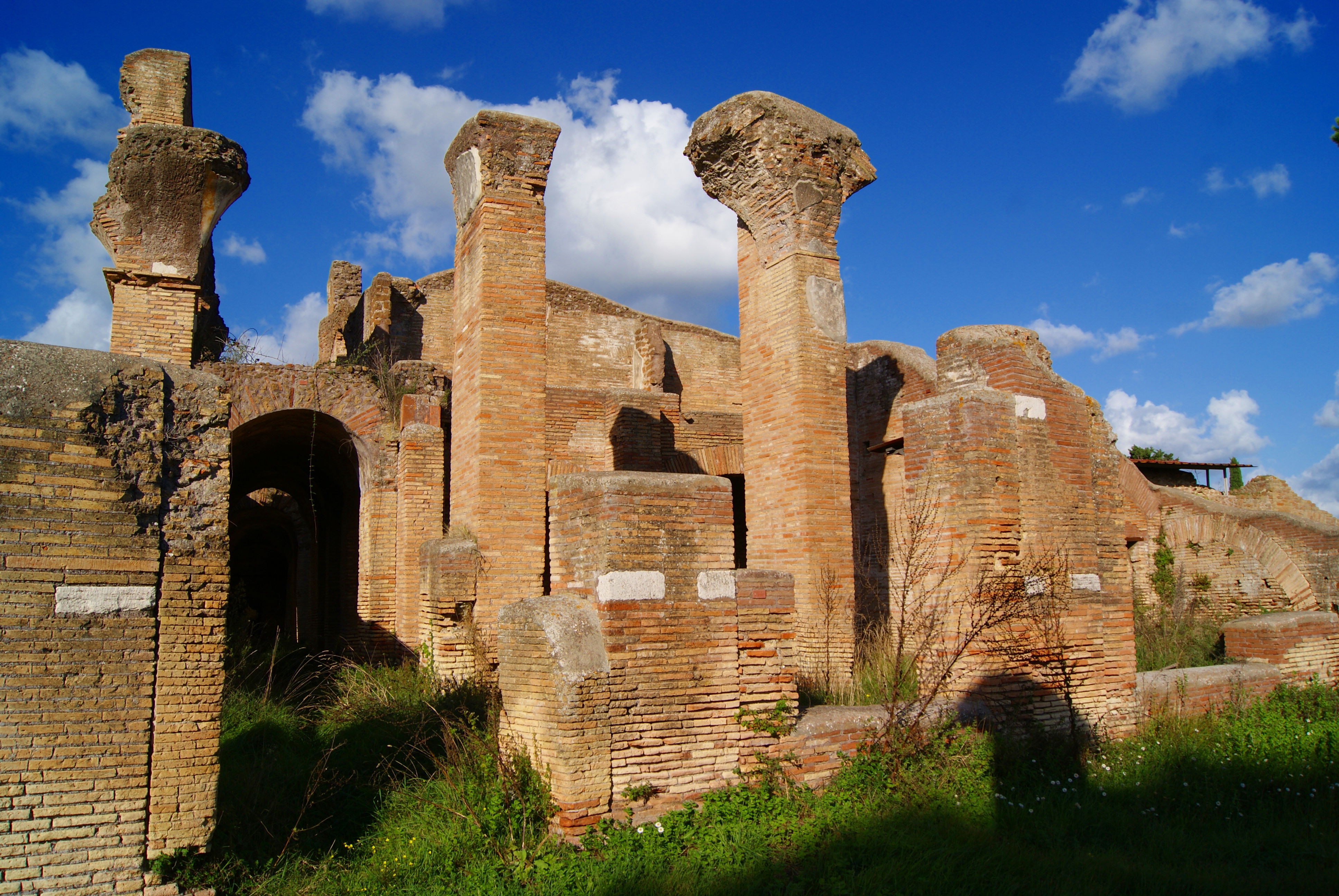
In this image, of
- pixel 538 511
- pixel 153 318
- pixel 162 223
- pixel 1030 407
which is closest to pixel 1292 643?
pixel 1030 407

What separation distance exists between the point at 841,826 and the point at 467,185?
288 inches

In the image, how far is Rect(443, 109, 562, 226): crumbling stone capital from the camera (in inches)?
344

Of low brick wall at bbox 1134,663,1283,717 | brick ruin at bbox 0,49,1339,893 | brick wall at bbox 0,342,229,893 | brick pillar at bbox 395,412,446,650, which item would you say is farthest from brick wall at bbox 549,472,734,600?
brick pillar at bbox 395,412,446,650

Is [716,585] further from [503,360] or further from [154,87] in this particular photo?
[154,87]

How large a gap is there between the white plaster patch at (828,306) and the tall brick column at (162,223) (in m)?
7.38

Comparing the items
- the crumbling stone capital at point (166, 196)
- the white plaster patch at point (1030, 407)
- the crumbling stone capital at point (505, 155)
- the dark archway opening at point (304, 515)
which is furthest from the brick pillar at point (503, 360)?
the white plaster patch at point (1030, 407)

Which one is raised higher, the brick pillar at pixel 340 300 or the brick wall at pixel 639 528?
the brick pillar at pixel 340 300

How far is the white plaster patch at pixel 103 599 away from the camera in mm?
3762

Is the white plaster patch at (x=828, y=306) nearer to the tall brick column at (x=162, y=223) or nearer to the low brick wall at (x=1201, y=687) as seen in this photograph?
the low brick wall at (x=1201, y=687)

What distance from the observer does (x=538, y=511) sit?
27.9 ft

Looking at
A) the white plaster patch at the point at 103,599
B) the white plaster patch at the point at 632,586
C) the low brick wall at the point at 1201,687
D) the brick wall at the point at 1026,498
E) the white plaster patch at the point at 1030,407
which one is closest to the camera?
the white plaster patch at the point at 103,599

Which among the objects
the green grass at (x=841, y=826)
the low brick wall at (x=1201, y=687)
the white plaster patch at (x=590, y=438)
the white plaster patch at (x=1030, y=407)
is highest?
the white plaster patch at (x=590, y=438)

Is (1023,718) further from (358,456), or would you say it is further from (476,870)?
(358,456)

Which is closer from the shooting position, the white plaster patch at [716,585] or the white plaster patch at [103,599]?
the white plaster patch at [103,599]
